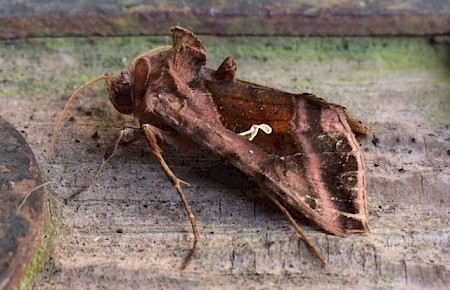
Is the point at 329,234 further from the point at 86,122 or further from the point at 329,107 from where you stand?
the point at 86,122

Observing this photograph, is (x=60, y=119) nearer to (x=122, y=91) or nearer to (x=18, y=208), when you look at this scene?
(x=122, y=91)

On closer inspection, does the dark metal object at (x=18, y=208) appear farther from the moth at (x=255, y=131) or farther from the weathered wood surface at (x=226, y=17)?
the weathered wood surface at (x=226, y=17)

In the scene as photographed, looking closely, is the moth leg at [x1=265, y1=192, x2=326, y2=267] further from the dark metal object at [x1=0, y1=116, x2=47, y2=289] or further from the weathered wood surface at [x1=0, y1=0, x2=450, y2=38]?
the weathered wood surface at [x1=0, y1=0, x2=450, y2=38]

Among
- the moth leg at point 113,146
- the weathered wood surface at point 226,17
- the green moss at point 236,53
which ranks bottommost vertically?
the moth leg at point 113,146

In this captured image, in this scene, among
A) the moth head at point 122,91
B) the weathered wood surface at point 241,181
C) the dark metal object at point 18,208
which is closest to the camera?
the dark metal object at point 18,208

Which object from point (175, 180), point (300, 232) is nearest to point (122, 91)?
point (175, 180)

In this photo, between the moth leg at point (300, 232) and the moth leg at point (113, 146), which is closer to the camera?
the moth leg at point (300, 232)

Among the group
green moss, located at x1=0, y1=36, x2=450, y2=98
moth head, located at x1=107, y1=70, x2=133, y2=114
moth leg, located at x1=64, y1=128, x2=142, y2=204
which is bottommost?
moth leg, located at x1=64, y1=128, x2=142, y2=204

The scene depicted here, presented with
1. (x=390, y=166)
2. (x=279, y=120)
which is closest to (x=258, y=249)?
(x=279, y=120)

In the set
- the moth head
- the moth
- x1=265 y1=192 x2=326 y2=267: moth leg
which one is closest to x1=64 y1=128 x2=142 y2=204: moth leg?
the moth

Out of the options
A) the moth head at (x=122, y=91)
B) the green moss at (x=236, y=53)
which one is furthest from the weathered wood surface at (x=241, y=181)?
the moth head at (x=122, y=91)
